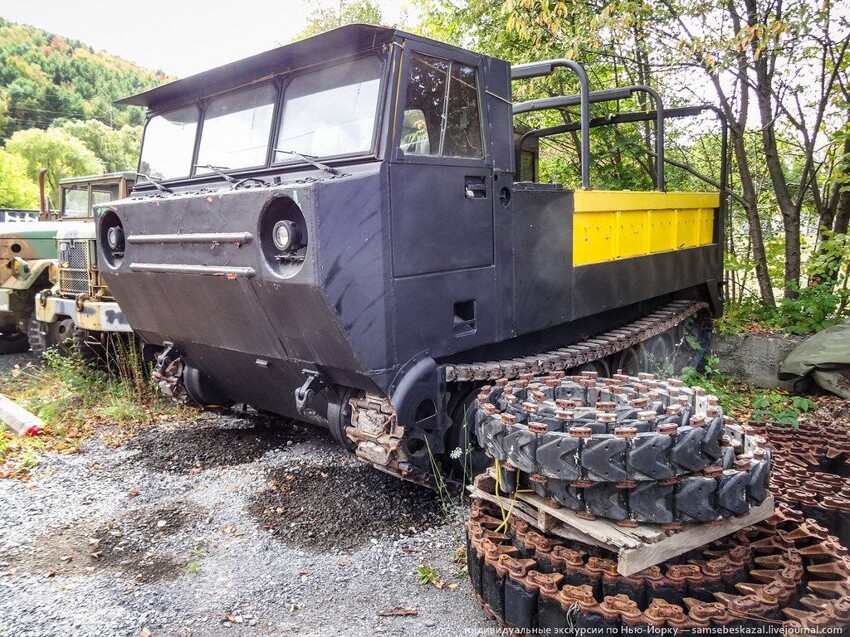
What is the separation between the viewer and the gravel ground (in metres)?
3.21

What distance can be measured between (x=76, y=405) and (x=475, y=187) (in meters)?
4.82

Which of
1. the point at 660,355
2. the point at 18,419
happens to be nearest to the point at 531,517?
the point at 660,355

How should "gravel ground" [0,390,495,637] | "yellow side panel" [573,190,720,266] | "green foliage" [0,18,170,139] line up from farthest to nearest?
"green foliage" [0,18,170,139] < "yellow side panel" [573,190,720,266] < "gravel ground" [0,390,495,637]

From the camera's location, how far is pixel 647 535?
2768 millimetres

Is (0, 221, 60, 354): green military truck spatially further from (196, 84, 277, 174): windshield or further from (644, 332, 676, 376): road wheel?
(644, 332, 676, 376): road wheel

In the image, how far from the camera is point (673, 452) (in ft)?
9.01

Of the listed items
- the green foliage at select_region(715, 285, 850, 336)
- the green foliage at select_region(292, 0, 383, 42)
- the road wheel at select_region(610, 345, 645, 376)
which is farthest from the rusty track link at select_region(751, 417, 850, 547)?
the green foliage at select_region(292, 0, 383, 42)

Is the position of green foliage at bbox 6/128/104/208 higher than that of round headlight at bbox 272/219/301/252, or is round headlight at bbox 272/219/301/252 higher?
green foliage at bbox 6/128/104/208

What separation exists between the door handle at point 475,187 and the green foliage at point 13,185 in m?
33.6

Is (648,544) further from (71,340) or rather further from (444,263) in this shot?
(71,340)

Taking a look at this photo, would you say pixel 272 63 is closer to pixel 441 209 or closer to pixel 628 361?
pixel 441 209

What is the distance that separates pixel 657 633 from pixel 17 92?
189ft

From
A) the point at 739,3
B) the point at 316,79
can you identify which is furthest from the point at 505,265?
the point at 739,3

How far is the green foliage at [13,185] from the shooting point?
32250mm
